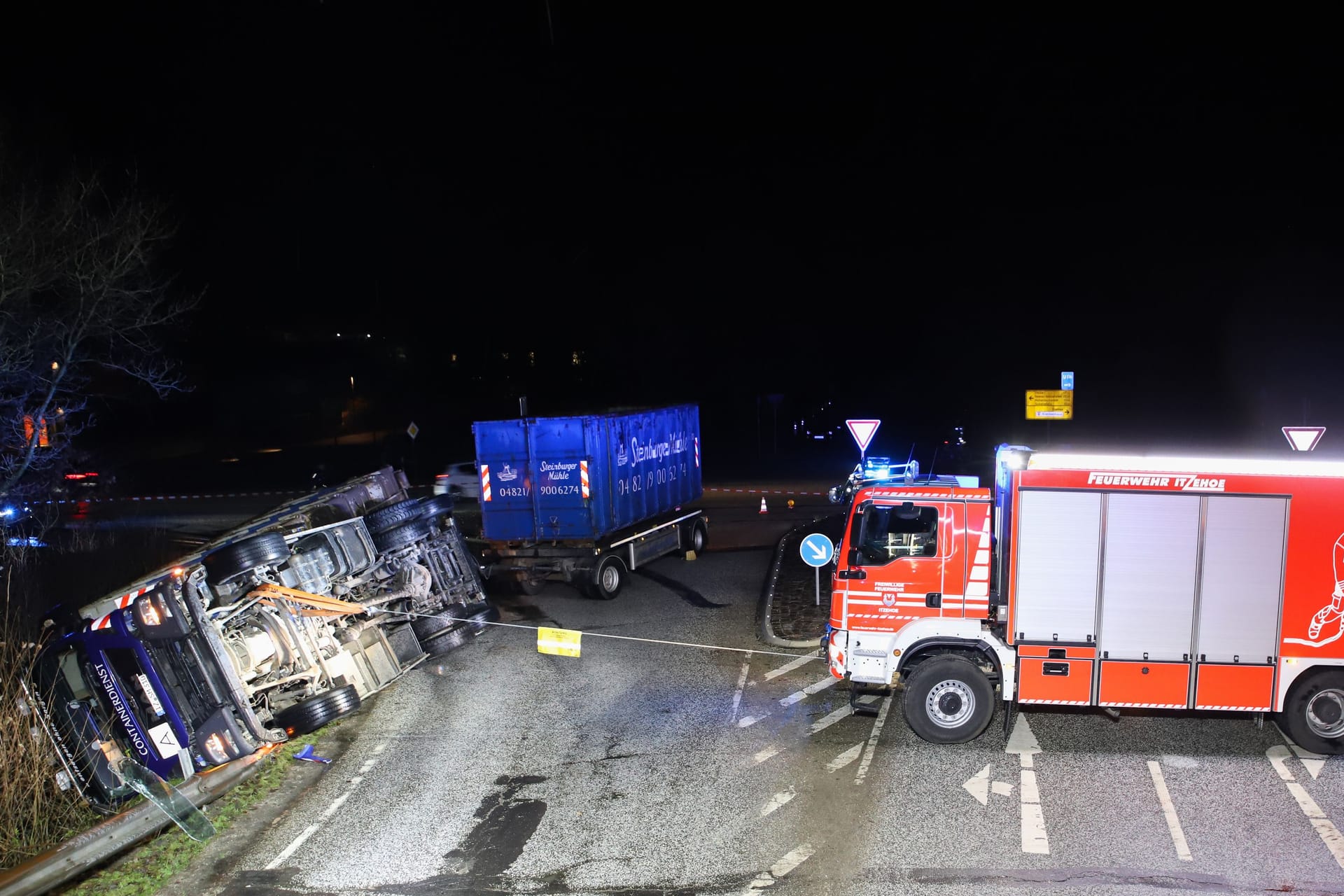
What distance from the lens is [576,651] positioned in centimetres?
1076

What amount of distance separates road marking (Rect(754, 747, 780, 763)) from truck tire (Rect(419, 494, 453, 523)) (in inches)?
223

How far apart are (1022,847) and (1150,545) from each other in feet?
9.97

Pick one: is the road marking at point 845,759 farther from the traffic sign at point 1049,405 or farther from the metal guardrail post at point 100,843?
the traffic sign at point 1049,405

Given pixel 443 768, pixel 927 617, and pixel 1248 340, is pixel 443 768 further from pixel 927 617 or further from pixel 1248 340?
pixel 1248 340

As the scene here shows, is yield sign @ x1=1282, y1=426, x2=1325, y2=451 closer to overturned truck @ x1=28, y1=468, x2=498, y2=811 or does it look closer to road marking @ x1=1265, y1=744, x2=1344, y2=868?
road marking @ x1=1265, y1=744, x2=1344, y2=868

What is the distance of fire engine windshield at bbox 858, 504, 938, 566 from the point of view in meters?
8.14

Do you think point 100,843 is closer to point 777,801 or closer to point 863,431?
point 777,801

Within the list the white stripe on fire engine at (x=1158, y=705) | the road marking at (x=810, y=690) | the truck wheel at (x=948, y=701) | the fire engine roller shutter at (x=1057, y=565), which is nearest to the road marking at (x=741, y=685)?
the road marking at (x=810, y=690)

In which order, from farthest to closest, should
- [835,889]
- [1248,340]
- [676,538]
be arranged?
1. [1248,340]
2. [676,538]
3. [835,889]

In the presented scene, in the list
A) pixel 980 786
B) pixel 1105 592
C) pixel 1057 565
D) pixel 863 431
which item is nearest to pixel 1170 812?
pixel 980 786

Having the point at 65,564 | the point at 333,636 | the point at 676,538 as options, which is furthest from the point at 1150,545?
the point at 65,564

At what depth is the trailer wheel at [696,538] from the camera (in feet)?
57.8

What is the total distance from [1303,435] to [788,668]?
28.3 ft

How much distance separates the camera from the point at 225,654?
8094mm
